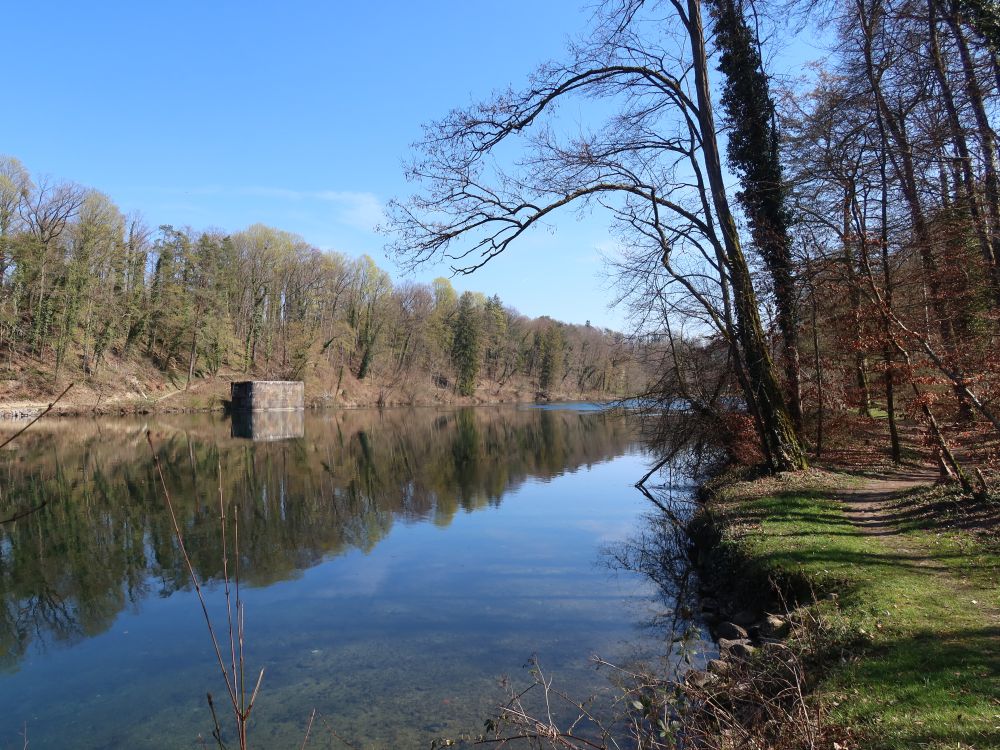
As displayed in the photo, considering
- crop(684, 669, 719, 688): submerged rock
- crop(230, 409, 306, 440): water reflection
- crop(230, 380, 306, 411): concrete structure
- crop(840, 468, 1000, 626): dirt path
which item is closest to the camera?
crop(684, 669, 719, 688): submerged rock

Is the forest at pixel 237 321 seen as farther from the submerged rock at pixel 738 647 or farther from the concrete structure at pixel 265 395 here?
the submerged rock at pixel 738 647

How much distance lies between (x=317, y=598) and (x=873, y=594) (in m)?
6.75

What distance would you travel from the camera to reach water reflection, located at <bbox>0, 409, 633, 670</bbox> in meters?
9.21

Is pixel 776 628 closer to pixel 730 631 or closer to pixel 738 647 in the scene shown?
pixel 738 647

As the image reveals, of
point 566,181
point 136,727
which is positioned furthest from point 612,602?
point 566,181

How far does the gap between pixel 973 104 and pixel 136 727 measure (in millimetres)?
13040

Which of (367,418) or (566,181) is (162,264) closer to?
(367,418)

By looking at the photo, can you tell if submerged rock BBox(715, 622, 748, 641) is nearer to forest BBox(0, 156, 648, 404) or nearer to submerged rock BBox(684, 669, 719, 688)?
submerged rock BBox(684, 669, 719, 688)

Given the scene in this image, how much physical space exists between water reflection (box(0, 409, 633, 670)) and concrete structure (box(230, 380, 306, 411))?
14518mm

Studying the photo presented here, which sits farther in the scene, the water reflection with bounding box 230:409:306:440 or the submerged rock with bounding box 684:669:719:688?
the water reflection with bounding box 230:409:306:440

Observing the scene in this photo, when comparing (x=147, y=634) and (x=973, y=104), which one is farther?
(x=973, y=104)

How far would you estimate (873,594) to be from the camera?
5621mm

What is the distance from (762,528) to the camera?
837 cm

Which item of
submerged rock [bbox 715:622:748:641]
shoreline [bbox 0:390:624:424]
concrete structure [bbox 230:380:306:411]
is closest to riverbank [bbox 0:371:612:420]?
shoreline [bbox 0:390:624:424]
